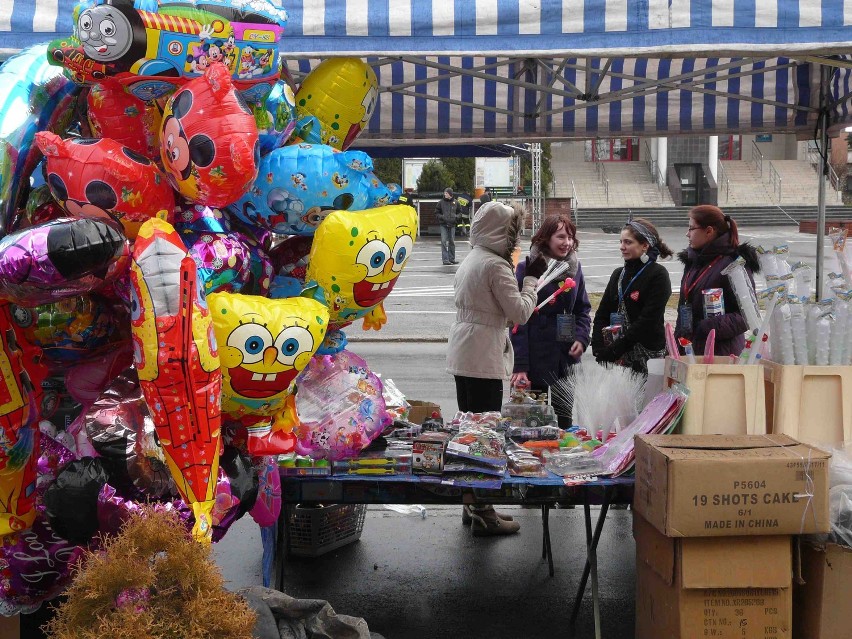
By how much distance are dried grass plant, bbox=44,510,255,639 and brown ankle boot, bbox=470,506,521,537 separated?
2869mm

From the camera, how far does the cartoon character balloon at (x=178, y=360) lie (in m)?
2.70

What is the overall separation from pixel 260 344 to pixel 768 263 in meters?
2.19

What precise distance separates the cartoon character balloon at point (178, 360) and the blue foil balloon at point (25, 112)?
22.3 inches

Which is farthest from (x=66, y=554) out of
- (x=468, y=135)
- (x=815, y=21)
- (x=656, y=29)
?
(x=468, y=135)

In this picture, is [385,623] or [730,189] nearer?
[385,623]

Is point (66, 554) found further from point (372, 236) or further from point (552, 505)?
point (552, 505)

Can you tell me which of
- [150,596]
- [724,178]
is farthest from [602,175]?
[150,596]

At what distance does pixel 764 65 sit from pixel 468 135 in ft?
7.47

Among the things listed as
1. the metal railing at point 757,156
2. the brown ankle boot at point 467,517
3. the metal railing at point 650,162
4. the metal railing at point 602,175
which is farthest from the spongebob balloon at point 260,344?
the metal railing at point 757,156

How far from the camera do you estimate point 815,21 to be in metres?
3.75

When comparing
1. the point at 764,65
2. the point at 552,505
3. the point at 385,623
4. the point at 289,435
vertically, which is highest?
the point at 764,65

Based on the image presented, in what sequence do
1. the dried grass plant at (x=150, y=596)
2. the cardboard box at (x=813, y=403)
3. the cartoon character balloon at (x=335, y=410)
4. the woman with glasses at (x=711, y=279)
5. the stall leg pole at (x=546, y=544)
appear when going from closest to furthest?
the dried grass plant at (x=150, y=596) < the cardboard box at (x=813, y=403) < the cartoon character balloon at (x=335, y=410) < the stall leg pole at (x=546, y=544) < the woman with glasses at (x=711, y=279)

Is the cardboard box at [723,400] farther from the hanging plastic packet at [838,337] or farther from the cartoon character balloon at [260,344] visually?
the cartoon character balloon at [260,344]

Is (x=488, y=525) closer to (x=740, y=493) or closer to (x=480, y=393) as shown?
(x=480, y=393)
